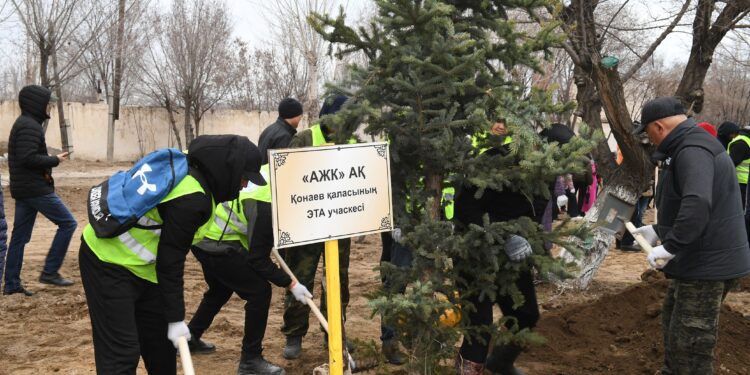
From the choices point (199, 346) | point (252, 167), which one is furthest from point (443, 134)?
point (199, 346)

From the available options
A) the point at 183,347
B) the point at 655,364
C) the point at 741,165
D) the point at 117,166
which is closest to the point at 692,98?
the point at 741,165

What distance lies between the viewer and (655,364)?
183 inches

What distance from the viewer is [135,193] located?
2.93 m

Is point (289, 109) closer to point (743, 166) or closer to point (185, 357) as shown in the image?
point (185, 357)

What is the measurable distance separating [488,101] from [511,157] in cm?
33

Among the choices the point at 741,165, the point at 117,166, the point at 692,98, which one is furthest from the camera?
the point at 117,166

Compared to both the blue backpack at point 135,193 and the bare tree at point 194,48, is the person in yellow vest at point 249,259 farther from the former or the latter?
the bare tree at point 194,48

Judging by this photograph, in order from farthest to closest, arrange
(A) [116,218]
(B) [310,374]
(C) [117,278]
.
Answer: (B) [310,374] → (C) [117,278] → (A) [116,218]

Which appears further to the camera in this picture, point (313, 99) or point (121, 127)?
point (121, 127)

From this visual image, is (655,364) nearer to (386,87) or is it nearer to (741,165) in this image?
(386,87)

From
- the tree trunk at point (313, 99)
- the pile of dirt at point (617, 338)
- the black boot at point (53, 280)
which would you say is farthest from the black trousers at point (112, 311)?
the tree trunk at point (313, 99)

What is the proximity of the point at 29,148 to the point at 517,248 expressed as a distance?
4843mm

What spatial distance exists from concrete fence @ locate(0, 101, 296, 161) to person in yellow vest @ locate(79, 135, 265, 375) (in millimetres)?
22722

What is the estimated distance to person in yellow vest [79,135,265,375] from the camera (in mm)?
2994
